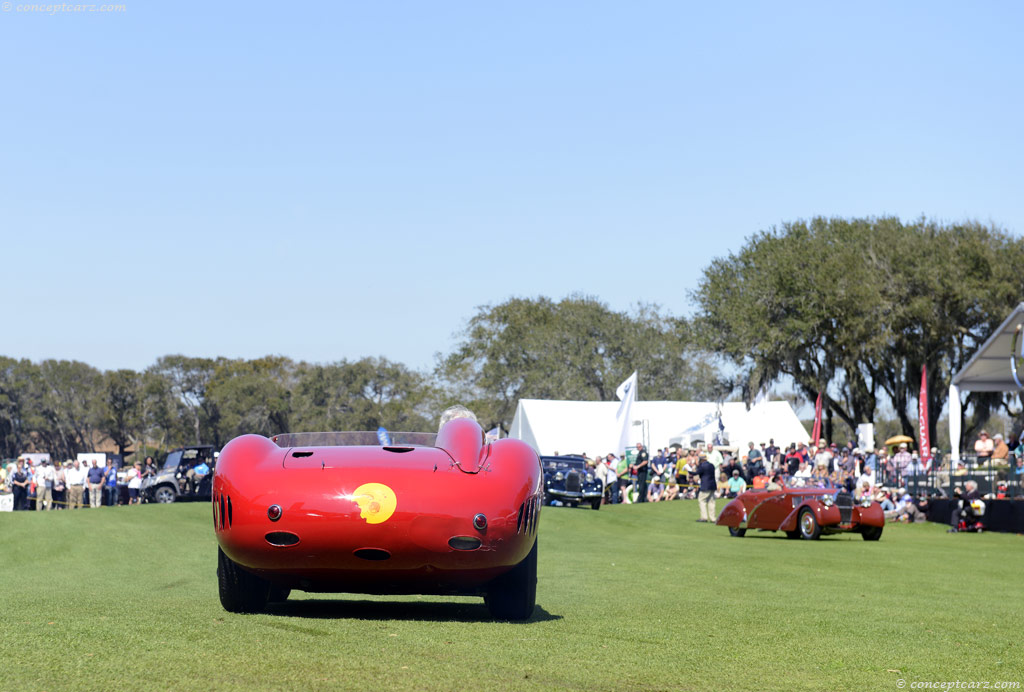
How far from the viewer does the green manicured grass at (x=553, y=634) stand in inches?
188

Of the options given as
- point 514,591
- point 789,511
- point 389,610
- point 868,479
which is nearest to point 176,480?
point 789,511

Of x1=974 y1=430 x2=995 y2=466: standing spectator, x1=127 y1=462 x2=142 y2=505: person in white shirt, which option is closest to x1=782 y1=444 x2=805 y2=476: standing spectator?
x1=974 y1=430 x2=995 y2=466: standing spectator

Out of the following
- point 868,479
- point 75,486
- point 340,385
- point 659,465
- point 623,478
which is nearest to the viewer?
point 868,479

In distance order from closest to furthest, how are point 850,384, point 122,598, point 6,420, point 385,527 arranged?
point 385,527 → point 122,598 → point 850,384 → point 6,420

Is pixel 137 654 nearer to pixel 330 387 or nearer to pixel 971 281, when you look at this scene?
pixel 971 281

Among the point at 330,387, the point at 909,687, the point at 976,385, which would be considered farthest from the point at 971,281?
the point at 330,387

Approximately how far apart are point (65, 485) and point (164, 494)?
11.2 feet

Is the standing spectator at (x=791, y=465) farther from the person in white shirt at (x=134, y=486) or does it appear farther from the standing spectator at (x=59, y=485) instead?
the standing spectator at (x=59, y=485)

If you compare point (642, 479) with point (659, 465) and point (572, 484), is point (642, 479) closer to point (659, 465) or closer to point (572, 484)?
point (659, 465)

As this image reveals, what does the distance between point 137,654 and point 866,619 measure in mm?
4972

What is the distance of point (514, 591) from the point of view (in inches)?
271

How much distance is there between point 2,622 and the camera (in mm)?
6188

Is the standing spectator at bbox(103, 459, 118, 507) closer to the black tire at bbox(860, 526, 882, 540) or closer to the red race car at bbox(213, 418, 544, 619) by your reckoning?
the black tire at bbox(860, 526, 882, 540)

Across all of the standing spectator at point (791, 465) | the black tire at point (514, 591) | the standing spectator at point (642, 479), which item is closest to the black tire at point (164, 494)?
the standing spectator at point (642, 479)
